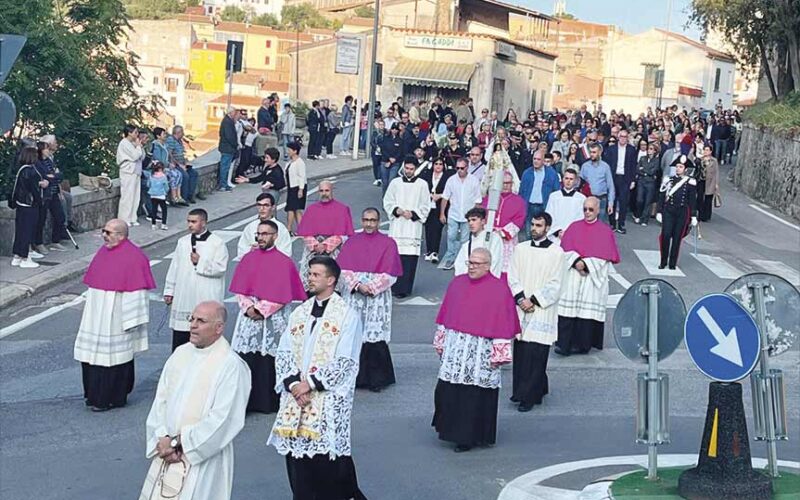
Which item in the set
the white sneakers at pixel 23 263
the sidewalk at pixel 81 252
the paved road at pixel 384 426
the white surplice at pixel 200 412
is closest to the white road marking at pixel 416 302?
the paved road at pixel 384 426

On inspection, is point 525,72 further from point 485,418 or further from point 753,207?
point 485,418

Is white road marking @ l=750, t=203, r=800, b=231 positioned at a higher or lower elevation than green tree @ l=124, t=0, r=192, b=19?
lower

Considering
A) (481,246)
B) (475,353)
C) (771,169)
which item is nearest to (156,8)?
(771,169)

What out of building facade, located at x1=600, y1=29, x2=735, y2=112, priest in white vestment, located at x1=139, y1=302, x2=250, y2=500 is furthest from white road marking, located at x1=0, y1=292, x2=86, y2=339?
building facade, located at x1=600, y1=29, x2=735, y2=112

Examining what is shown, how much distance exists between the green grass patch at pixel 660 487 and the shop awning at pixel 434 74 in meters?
41.2

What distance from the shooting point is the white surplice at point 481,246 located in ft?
43.0

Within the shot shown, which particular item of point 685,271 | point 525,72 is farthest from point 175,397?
point 525,72

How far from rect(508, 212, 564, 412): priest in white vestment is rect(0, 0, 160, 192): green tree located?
13.6m

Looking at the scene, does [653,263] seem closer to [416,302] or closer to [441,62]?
[416,302]

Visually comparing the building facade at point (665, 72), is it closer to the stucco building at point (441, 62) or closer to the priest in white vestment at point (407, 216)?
the stucco building at point (441, 62)

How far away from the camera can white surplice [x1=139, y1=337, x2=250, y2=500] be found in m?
7.06

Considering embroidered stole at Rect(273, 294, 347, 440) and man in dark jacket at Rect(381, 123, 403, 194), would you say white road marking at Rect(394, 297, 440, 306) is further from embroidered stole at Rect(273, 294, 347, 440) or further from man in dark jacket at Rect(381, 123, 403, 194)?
man in dark jacket at Rect(381, 123, 403, 194)

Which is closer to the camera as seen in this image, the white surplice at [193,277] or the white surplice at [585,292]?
the white surplice at [193,277]

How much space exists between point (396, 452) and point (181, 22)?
7863 cm
